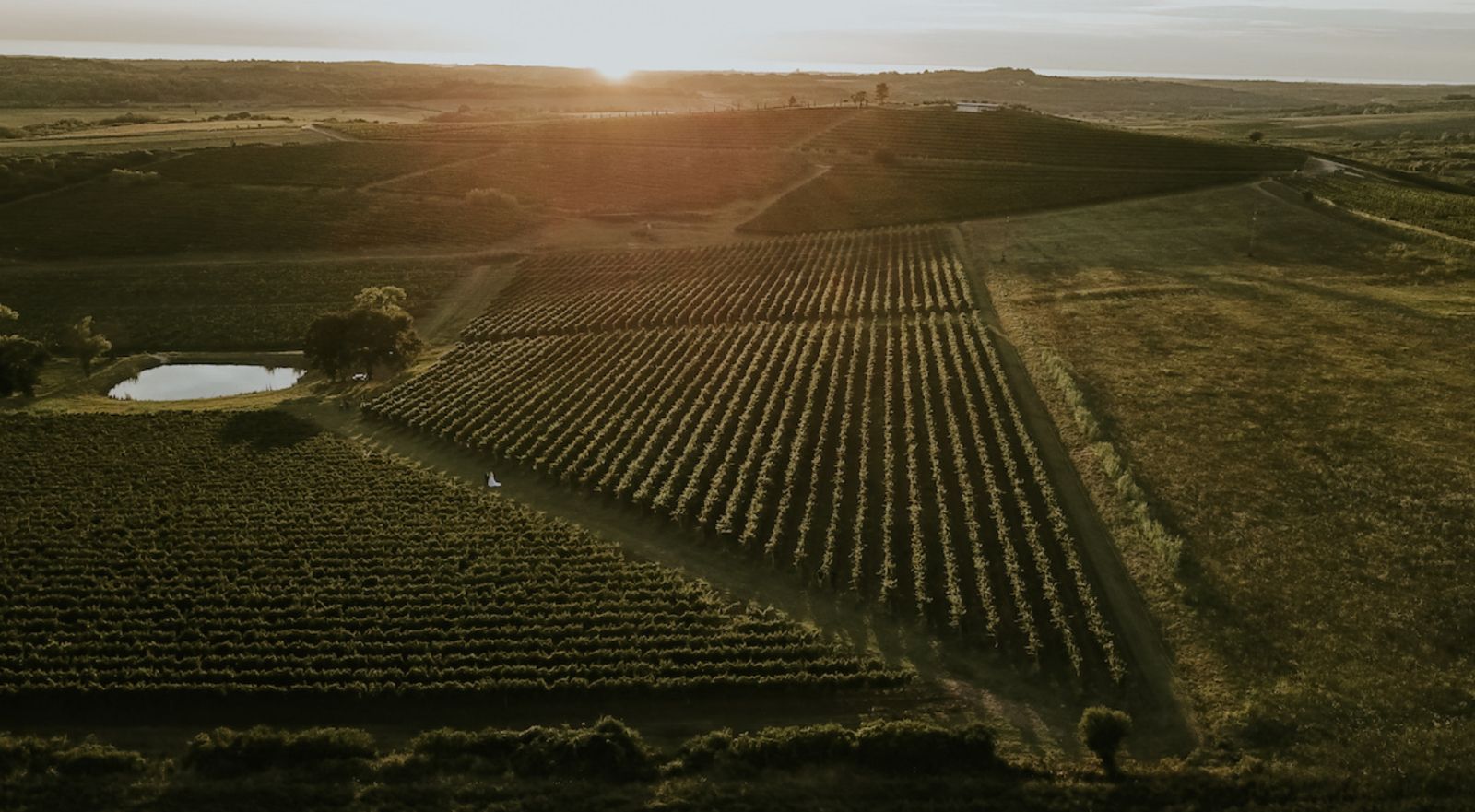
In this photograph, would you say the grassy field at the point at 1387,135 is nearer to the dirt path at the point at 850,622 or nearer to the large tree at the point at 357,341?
the dirt path at the point at 850,622

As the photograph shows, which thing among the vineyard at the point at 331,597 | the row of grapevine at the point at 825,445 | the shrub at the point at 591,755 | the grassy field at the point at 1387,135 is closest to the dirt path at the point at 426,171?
the row of grapevine at the point at 825,445

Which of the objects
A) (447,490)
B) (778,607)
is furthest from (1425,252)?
(447,490)

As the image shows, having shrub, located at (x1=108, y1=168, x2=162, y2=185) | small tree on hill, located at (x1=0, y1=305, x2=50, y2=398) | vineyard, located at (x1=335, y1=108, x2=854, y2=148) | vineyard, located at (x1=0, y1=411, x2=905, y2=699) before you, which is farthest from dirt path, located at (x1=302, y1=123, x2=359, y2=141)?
vineyard, located at (x1=0, y1=411, x2=905, y2=699)

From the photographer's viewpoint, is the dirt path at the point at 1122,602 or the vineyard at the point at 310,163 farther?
the vineyard at the point at 310,163

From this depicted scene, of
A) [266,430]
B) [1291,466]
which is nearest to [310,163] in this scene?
[266,430]

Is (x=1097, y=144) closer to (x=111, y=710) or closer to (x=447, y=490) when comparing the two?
(x=447, y=490)

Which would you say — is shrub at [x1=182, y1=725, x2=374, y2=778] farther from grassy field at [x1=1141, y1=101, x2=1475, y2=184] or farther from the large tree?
grassy field at [x1=1141, y1=101, x2=1475, y2=184]
